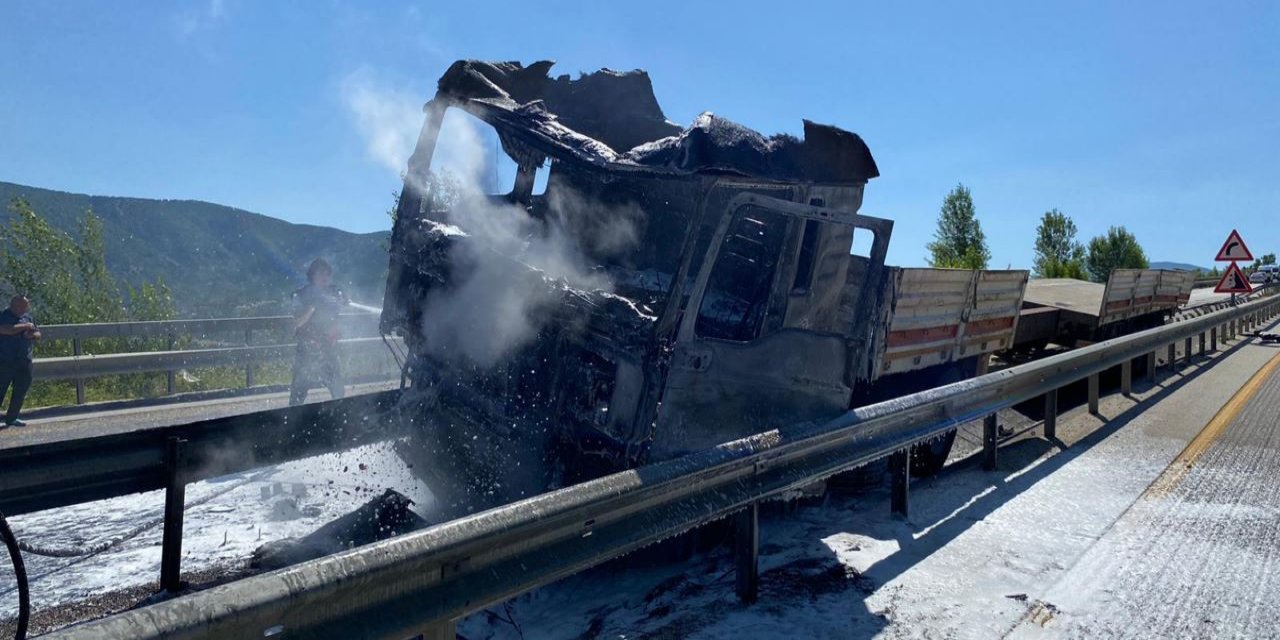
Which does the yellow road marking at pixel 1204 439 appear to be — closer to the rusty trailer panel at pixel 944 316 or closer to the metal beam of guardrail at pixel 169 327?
the rusty trailer panel at pixel 944 316

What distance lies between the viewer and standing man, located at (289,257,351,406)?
9055 mm

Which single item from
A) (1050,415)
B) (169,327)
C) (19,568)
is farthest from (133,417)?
(1050,415)

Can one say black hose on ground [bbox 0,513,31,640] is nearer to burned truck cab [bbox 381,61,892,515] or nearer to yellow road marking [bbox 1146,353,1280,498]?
burned truck cab [bbox 381,61,892,515]

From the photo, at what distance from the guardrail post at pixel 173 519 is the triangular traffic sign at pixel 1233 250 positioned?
838 inches

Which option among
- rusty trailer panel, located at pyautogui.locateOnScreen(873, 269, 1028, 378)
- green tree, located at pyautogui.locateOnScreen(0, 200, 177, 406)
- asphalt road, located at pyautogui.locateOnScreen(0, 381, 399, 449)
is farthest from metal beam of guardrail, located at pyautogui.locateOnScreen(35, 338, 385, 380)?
rusty trailer panel, located at pyautogui.locateOnScreen(873, 269, 1028, 378)

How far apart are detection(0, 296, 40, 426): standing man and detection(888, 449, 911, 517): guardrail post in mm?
9391

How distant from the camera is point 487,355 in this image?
188 inches

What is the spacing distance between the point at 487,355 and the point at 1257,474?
5109 millimetres

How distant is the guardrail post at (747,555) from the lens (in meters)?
3.53

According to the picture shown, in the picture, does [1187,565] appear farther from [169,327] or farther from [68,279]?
[68,279]

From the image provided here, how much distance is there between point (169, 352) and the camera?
11.8m

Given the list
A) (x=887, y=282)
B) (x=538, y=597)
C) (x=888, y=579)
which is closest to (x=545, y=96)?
(x=887, y=282)

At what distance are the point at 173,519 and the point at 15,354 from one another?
7.32 metres

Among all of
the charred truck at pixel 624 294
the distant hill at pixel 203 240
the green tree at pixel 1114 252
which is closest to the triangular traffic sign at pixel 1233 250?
the charred truck at pixel 624 294
